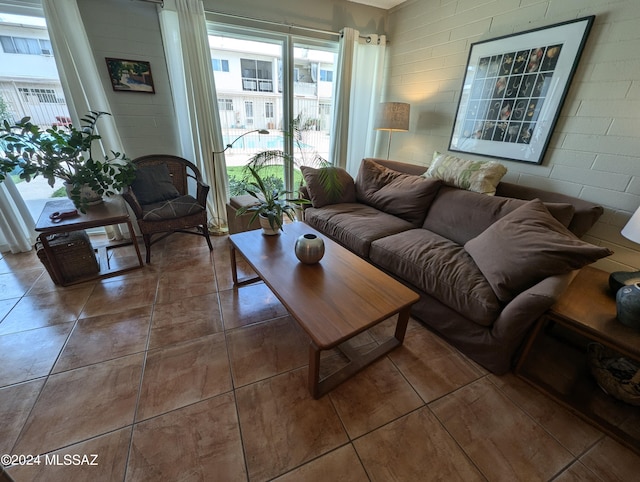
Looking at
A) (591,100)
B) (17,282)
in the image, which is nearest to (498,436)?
(591,100)

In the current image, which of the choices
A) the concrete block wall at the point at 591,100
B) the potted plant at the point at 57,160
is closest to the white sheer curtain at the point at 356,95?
the concrete block wall at the point at 591,100

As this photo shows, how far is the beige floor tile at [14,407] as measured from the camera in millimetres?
1097

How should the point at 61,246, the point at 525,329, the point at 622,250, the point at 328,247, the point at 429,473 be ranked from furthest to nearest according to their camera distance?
the point at 61,246, the point at 328,247, the point at 622,250, the point at 525,329, the point at 429,473

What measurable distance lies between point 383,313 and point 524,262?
80cm

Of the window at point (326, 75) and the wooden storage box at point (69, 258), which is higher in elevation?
the window at point (326, 75)

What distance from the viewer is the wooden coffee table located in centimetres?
117

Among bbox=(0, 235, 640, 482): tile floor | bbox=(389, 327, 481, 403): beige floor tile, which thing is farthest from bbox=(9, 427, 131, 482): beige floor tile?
bbox=(389, 327, 481, 403): beige floor tile

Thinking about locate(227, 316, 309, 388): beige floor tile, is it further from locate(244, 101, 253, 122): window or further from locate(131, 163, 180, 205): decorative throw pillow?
locate(244, 101, 253, 122): window

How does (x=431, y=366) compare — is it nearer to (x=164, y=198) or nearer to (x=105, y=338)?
(x=105, y=338)

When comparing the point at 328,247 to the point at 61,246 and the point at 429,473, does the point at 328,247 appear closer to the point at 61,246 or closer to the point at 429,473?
the point at 429,473

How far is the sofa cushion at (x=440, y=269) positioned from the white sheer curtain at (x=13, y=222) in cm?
323

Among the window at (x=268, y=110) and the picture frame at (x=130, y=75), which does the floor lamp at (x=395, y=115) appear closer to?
the window at (x=268, y=110)

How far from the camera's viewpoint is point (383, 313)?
1248 millimetres

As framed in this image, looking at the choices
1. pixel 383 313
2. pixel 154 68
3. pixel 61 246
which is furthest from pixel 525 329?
pixel 154 68
